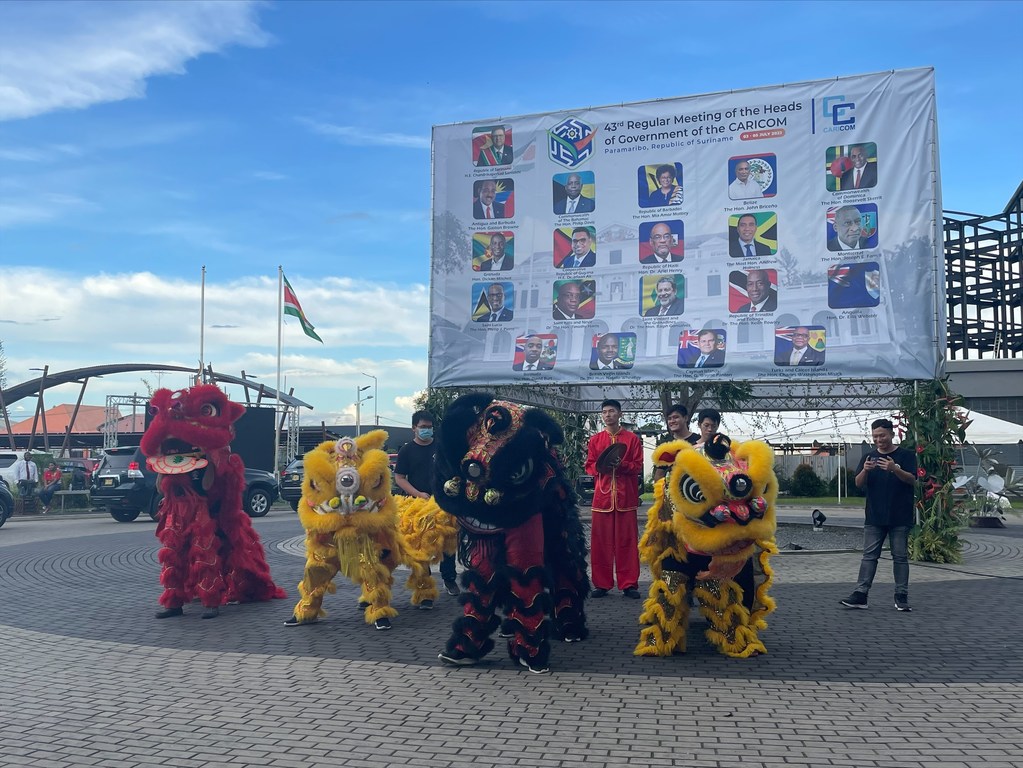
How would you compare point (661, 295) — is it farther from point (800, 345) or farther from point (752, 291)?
point (800, 345)

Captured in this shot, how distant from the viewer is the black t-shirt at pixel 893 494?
854 centimetres

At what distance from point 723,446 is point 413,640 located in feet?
9.55

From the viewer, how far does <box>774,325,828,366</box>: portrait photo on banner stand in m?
12.8

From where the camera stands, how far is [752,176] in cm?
1322

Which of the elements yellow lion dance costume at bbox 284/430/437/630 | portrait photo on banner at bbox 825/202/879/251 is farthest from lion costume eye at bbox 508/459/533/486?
portrait photo on banner at bbox 825/202/879/251

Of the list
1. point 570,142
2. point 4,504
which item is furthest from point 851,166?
point 4,504

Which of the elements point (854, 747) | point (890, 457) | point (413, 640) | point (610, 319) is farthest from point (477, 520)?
point (610, 319)

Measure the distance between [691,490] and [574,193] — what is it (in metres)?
8.57

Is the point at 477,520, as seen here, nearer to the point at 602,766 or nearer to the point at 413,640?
the point at 413,640

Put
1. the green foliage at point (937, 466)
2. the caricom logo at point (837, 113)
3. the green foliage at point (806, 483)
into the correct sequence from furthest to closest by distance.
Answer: the green foliage at point (806, 483) < the caricom logo at point (837, 113) < the green foliage at point (937, 466)

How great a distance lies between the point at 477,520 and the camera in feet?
20.7

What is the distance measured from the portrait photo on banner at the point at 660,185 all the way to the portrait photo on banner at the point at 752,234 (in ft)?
3.00

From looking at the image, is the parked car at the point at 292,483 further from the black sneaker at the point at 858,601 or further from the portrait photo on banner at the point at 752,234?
the black sneaker at the point at 858,601

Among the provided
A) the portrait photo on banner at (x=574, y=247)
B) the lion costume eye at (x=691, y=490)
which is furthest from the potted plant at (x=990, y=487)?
the lion costume eye at (x=691, y=490)
